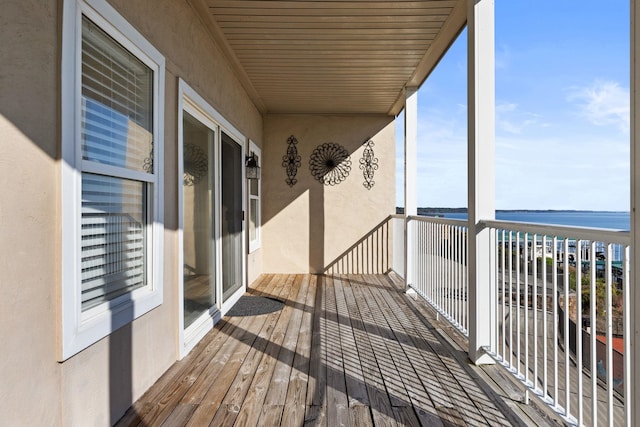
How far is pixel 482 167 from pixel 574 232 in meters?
1.09

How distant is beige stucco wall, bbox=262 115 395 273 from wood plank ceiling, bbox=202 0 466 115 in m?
1.02

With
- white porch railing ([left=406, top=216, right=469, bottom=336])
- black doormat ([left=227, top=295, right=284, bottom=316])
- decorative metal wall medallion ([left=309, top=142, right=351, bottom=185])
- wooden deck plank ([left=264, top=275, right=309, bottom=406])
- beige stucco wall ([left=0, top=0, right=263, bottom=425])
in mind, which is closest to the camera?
beige stucco wall ([left=0, top=0, right=263, bottom=425])

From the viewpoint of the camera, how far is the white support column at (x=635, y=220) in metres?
1.44

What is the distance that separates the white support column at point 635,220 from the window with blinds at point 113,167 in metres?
2.04

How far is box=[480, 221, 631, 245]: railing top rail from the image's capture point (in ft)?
5.16

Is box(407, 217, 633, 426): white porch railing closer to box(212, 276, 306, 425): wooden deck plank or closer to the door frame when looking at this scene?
box(212, 276, 306, 425): wooden deck plank

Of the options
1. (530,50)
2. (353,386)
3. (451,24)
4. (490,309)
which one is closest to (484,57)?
(451,24)

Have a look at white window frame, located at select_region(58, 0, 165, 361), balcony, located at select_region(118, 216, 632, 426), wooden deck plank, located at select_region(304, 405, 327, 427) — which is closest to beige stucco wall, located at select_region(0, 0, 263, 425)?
white window frame, located at select_region(58, 0, 165, 361)

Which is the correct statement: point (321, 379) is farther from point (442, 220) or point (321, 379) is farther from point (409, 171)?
point (409, 171)

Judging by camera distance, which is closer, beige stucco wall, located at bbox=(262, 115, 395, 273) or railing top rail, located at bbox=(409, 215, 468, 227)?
railing top rail, located at bbox=(409, 215, 468, 227)

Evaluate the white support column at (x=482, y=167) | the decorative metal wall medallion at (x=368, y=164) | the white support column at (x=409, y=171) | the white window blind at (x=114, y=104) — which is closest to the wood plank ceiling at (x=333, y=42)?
the white support column at (x=409, y=171)

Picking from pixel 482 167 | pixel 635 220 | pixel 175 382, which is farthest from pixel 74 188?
pixel 482 167

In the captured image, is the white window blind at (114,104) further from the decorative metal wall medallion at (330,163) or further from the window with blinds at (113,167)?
the decorative metal wall medallion at (330,163)

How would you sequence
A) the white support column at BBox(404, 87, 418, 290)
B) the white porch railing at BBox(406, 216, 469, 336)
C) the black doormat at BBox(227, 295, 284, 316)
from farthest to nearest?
the white support column at BBox(404, 87, 418, 290) → the black doormat at BBox(227, 295, 284, 316) → the white porch railing at BBox(406, 216, 469, 336)
